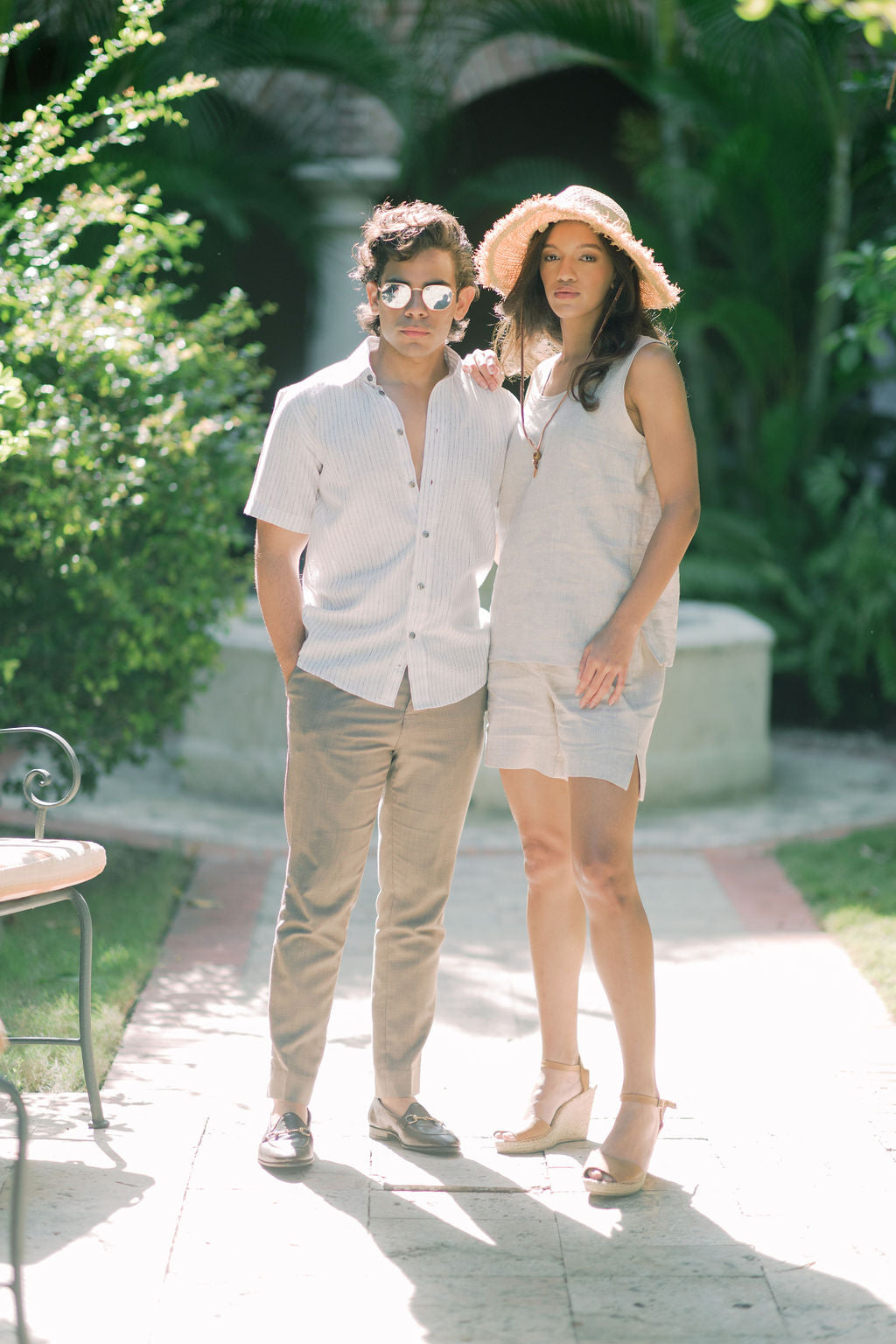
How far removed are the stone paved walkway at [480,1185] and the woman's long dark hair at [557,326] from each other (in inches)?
64.9

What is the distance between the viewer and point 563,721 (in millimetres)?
3146

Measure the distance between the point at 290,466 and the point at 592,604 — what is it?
69cm

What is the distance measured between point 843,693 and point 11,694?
5.75 meters

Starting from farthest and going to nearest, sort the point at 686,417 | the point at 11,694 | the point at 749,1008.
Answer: the point at 11,694 → the point at 749,1008 → the point at 686,417

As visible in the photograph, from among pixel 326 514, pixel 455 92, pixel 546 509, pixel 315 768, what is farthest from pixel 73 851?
pixel 455 92

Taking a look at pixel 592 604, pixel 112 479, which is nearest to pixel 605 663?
pixel 592 604

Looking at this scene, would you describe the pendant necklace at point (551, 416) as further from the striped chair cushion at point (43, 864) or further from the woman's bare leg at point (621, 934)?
the striped chair cushion at point (43, 864)

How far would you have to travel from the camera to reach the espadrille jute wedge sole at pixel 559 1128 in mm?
3279

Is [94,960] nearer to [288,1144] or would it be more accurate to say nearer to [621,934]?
[288,1144]

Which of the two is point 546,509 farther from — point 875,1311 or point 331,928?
point 875,1311

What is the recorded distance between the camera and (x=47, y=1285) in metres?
2.62

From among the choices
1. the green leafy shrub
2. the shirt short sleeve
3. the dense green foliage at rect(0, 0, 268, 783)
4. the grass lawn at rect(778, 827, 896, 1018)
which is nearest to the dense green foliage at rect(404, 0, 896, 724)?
the green leafy shrub

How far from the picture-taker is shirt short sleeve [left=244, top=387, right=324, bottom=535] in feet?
10.1

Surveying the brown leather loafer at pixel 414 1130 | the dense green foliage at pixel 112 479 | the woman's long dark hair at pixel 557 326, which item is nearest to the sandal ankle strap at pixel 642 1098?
→ the brown leather loafer at pixel 414 1130
